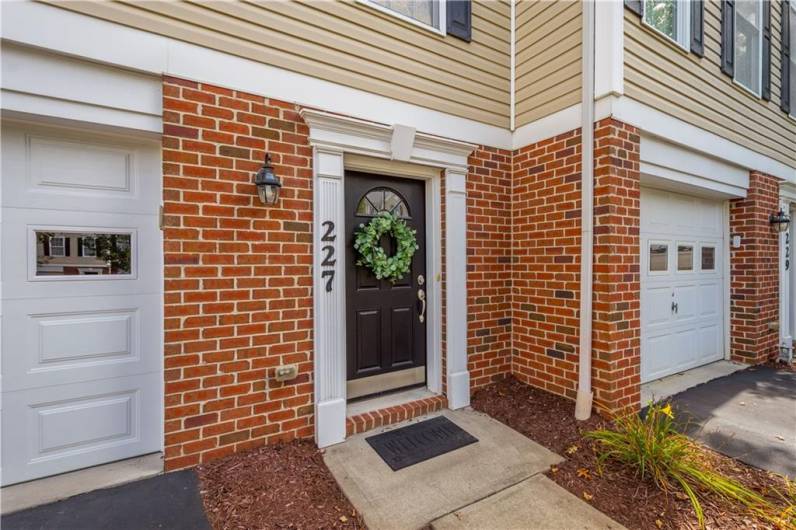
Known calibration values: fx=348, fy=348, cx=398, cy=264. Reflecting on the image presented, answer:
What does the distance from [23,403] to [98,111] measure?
1813 millimetres

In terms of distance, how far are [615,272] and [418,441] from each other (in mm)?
2103

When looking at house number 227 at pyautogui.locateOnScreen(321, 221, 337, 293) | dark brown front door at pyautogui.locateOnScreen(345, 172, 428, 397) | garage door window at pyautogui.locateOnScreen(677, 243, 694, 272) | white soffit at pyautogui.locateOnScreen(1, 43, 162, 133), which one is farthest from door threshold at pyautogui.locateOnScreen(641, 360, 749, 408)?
white soffit at pyautogui.locateOnScreen(1, 43, 162, 133)

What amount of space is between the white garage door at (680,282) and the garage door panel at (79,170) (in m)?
4.60

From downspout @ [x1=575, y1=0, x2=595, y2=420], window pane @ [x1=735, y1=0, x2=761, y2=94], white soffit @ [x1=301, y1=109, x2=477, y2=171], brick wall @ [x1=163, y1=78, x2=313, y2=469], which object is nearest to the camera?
brick wall @ [x1=163, y1=78, x2=313, y2=469]

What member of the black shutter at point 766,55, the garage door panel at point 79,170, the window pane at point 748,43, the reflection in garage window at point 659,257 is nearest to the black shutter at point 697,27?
the window pane at point 748,43

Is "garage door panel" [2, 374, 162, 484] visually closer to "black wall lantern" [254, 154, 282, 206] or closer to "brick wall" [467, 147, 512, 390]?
"black wall lantern" [254, 154, 282, 206]

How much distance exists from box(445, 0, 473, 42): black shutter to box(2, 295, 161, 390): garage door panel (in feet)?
11.1

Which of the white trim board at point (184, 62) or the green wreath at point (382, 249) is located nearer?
the white trim board at point (184, 62)

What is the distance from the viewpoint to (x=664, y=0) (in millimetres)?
3557

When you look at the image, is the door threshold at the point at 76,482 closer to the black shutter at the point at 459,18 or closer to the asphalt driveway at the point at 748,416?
the asphalt driveway at the point at 748,416

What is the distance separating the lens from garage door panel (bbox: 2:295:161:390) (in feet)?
6.82

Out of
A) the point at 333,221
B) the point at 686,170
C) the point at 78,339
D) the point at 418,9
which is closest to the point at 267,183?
the point at 333,221

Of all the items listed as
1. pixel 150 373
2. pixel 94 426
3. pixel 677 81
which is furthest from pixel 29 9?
pixel 677 81

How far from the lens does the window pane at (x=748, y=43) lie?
15.0 feet
